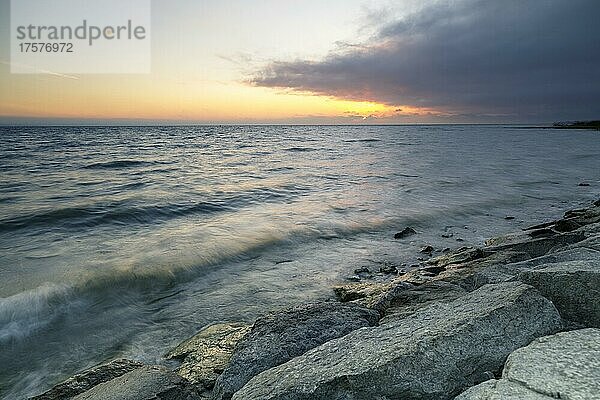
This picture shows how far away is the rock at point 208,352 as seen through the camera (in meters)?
4.00

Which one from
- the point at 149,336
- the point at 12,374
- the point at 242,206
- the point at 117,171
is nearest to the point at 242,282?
the point at 149,336

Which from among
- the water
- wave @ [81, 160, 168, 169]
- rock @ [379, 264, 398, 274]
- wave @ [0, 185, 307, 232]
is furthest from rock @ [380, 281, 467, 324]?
wave @ [81, 160, 168, 169]

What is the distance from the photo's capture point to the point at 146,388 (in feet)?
10.9

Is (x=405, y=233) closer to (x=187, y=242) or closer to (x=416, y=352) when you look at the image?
(x=187, y=242)

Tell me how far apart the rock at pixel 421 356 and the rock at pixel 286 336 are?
540 millimetres

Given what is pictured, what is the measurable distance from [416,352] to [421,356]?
0.04 m

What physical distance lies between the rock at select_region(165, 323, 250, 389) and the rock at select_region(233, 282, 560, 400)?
4.45 feet

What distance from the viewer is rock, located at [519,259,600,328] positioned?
3090 mm

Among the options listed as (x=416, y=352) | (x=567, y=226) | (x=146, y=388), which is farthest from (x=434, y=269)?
(x=146, y=388)

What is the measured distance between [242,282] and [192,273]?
122 centimetres

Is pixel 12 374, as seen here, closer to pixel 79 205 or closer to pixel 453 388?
pixel 453 388

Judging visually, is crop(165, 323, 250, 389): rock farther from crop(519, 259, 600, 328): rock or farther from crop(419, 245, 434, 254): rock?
crop(419, 245, 434, 254): rock

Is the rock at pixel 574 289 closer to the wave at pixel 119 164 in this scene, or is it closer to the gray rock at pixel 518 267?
the gray rock at pixel 518 267

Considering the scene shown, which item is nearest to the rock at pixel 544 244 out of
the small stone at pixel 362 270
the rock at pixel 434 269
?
the rock at pixel 434 269
